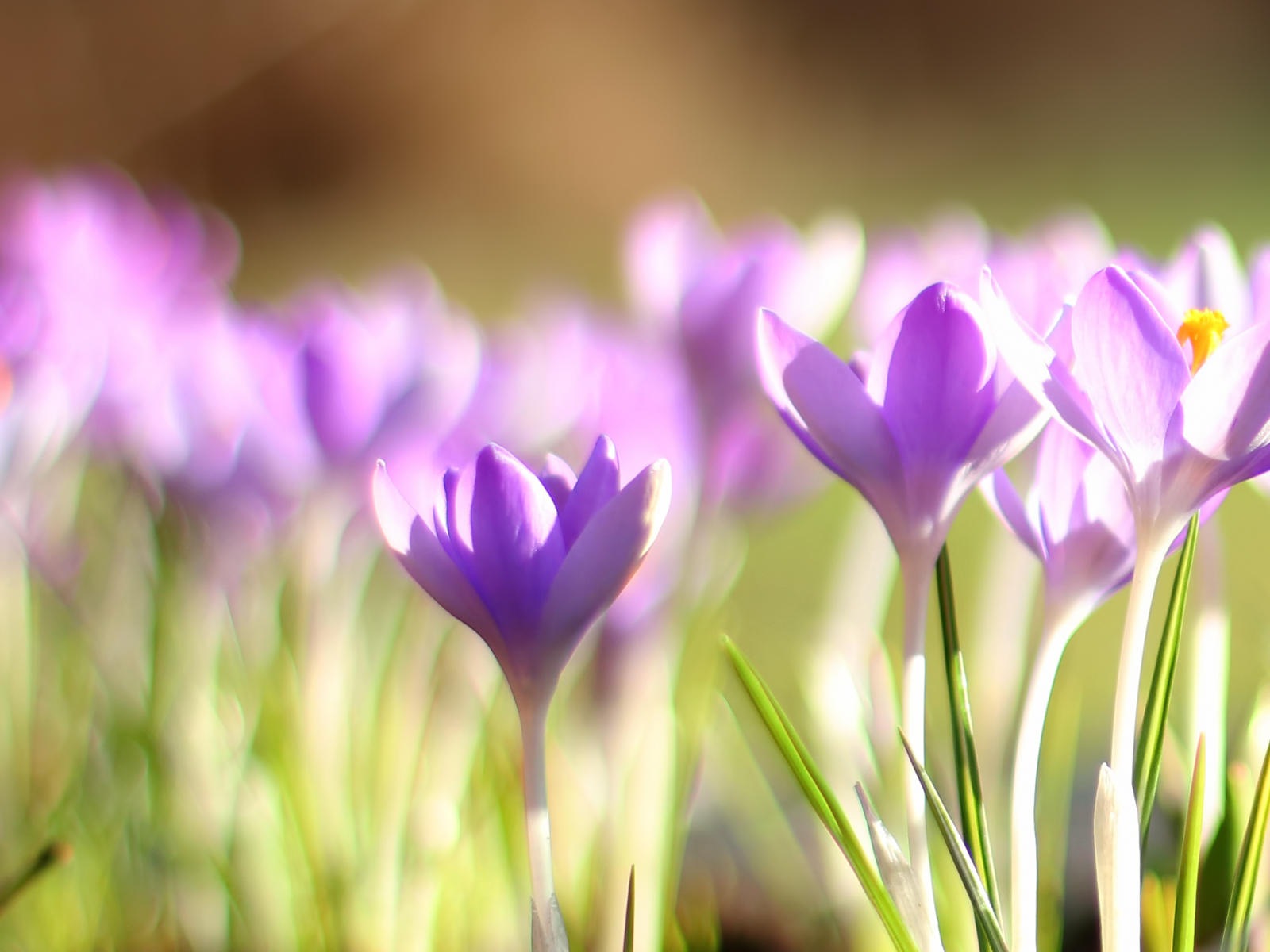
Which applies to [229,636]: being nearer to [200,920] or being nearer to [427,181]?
[200,920]

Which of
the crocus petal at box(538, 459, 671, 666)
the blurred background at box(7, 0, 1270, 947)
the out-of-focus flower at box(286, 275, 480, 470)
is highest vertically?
the blurred background at box(7, 0, 1270, 947)

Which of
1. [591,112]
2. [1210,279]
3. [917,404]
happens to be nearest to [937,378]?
[917,404]

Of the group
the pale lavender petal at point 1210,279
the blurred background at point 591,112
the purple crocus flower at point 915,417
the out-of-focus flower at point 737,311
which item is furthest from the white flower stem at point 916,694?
the blurred background at point 591,112

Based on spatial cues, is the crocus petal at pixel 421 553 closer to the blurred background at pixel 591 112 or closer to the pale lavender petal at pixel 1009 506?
the pale lavender petal at pixel 1009 506

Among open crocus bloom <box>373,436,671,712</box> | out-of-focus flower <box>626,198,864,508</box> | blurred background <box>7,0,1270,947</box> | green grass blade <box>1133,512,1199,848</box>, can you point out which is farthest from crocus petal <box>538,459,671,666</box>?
blurred background <box>7,0,1270,947</box>

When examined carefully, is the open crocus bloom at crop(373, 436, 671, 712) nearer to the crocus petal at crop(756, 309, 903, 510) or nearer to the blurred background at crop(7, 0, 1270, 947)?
the crocus petal at crop(756, 309, 903, 510)

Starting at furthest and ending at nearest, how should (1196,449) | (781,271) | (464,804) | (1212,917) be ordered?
1. (464,804)
2. (781,271)
3. (1212,917)
4. (1196,449)

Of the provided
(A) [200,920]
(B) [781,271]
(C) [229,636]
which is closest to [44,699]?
(C) [229,636]
